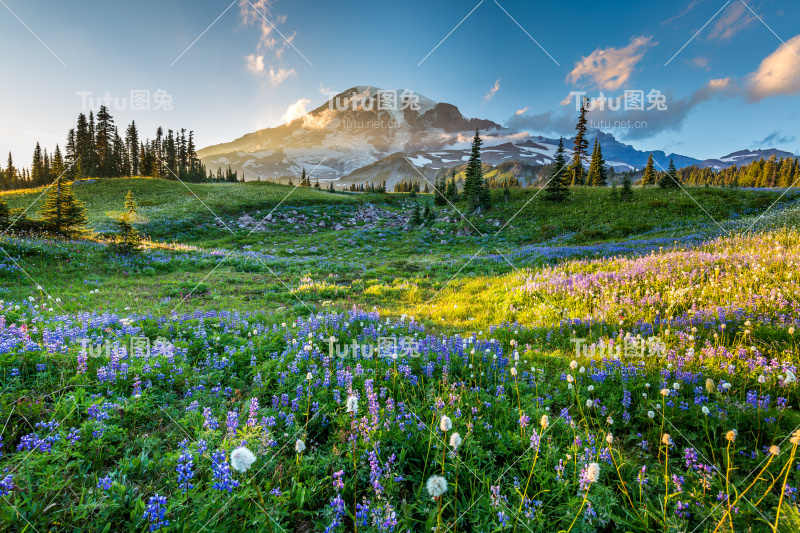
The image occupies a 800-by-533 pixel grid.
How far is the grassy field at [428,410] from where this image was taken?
2457 mm

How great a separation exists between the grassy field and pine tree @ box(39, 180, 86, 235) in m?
12.3

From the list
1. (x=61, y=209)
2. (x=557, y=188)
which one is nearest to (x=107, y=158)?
(x=61, y=209)

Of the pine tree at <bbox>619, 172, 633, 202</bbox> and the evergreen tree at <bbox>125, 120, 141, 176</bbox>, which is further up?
the evergreen tree at <bbox>125, 120, 141, 176</bbox>

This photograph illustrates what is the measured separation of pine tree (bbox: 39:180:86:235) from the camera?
1758 centimetres

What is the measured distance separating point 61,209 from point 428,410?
2506 centimetres

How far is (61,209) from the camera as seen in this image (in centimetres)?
1773

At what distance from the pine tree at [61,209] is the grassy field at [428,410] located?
12.3 metres

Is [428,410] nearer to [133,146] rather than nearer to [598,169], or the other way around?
[598,169]

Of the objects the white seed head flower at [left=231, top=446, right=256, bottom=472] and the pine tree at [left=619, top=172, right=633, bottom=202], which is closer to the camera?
the white seed head flower at [left=231, top=446, right=256, bottom=472]

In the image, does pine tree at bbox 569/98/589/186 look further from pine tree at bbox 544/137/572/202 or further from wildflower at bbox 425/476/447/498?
wildflower at bbox 425/476/447/498

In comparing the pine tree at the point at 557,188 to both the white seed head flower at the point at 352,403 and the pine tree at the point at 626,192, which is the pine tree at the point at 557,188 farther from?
the white seed head flower at the point at 352,403

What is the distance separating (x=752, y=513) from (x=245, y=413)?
489cm

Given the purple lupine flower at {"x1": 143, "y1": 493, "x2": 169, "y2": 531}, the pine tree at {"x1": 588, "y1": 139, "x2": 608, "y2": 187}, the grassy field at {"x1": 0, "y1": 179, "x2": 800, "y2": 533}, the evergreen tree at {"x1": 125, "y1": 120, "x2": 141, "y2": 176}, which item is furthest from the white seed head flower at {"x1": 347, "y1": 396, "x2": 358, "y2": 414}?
the evergreen tree at {"x1": 125, "y1": 120, "x2": 141, "y2": 176}

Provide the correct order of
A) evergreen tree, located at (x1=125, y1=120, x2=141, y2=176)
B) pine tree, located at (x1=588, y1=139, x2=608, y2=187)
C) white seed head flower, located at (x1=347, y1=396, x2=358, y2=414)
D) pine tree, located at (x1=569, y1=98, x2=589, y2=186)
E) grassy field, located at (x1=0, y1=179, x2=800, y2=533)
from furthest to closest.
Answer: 1. evergreen tree, located at (x1=125, y1=120, x2=141, y2=176)
2. pine tree, located at (x1=588, y1=139, x2=608, y2=187)
3. pine tree, located at (x1=569, y1=98, x2=589, y2=186)
4. white seed head flower, located at (x1=347, y1=396, x2=358, y2=414)
5. grassy field, located at (x1=0, y1=179, x2=800, y2=533)
